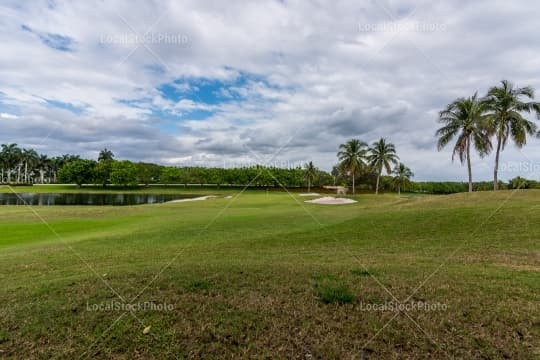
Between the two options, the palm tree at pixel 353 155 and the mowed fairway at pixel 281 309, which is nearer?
the mowed fairway at pixel 281 309

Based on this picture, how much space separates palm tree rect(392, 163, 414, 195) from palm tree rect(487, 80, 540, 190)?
146ft

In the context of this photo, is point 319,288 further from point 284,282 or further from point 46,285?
point 46,285

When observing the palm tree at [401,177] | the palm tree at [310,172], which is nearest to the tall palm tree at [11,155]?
the palm tree at [310,172]

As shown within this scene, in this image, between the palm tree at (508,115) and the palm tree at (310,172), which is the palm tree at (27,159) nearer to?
the palm tree at (310,172)

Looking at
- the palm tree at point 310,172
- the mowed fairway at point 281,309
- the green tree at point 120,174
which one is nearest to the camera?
the mowed fairway at point 281,309

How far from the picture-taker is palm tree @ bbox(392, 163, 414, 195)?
76062 mm

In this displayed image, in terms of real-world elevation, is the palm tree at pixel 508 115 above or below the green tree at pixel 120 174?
above

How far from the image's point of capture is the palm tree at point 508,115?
98.0 ft

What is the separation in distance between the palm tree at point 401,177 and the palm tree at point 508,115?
44644 millimetres

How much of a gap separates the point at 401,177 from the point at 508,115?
48.7m

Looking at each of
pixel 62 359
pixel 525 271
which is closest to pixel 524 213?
pixel 525 271

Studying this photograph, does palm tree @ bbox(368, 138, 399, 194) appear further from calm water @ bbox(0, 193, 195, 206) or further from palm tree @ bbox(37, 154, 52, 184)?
palm tree @ bbox(37, 154, 52, 184)

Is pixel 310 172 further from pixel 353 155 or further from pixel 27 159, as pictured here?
pixel 27 159

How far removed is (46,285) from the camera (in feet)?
19.9
